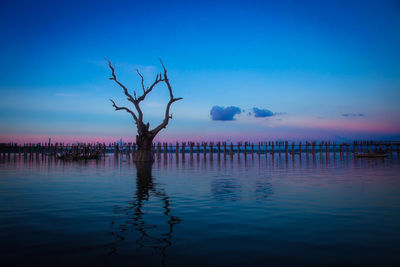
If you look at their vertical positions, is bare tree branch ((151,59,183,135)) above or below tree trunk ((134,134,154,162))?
above

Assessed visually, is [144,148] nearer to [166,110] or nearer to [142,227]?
[166,110]

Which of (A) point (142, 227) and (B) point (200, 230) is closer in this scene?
(B) point (200, 230)

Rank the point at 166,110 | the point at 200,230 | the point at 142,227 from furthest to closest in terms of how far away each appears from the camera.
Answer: the point at 166,110
the point at 142,227
the point at 200,230

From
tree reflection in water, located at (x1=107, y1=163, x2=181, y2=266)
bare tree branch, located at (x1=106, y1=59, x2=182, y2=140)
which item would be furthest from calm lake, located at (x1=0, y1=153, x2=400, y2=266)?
bare tree branch, located at (x1=106, y1=59, x2=182, y2=140)

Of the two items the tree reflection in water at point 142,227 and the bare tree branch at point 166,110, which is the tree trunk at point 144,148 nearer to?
the bare tree branch at point 166,110

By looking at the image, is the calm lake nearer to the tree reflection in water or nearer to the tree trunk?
the tree reflection in water

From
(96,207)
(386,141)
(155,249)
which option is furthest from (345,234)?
(386,141)

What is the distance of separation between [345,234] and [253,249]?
6.73ft

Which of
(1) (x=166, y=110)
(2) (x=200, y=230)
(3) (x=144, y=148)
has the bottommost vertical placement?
(2) (x=200, y=230)

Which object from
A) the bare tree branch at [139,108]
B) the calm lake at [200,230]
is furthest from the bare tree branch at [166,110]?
the calm lake at [200,230]

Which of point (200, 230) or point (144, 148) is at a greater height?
point (144, 148)

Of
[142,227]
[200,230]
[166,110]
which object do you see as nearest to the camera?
[200,230]

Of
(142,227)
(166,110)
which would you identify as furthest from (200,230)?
(166,110)

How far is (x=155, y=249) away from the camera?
479cm
